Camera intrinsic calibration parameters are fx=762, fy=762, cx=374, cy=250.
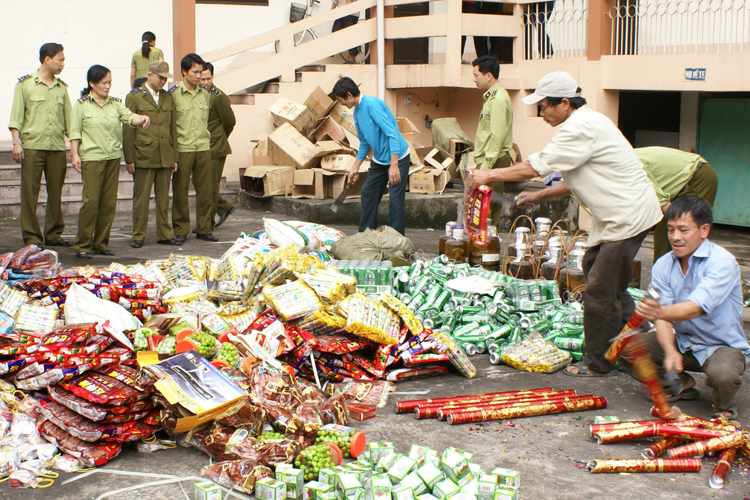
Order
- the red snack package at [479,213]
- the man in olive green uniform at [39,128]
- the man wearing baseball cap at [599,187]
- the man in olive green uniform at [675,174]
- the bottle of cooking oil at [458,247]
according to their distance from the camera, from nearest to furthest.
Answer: the man wearing baseball cap at [599,187] < the man in olive green uniform at [675,174] < the red snack package at [479,213] < the bottle of cooking oil at [458,247] < the man in olive green uniform at [39,128]

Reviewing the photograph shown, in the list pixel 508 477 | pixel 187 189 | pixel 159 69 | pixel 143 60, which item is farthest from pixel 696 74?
pixel 508 477

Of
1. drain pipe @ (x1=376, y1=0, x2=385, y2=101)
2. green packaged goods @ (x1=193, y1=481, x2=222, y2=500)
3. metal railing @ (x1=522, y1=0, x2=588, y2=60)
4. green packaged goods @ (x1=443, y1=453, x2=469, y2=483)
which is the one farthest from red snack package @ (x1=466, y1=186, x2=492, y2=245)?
drain pipe @ (x1=376, y1=0, x2=385, y2=101)

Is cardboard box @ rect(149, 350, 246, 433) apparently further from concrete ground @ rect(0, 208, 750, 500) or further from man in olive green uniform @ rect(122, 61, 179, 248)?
man in olive green uniform @ rect(122, 61, 179, 248)

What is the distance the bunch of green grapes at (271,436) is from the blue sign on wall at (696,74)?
9.29m

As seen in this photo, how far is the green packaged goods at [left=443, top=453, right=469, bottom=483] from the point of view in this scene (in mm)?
3342

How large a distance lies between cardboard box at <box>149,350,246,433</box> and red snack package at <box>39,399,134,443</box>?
271mm

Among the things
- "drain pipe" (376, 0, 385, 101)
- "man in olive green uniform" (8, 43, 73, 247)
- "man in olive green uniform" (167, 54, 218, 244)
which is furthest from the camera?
"drain pipe" (376, 0, 385, 101)

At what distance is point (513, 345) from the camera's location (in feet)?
17.3

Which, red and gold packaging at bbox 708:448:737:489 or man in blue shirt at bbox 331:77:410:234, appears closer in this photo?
red and gold packaging at bbox 708:448:737:489

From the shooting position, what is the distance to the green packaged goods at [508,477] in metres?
3.28

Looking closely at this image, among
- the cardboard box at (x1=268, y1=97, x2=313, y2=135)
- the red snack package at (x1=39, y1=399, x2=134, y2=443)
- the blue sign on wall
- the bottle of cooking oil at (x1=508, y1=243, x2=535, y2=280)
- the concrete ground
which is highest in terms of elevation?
the blue sign on wall

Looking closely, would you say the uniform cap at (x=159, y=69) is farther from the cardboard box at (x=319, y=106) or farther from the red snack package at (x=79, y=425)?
the red snack package at (x=79, y=425)

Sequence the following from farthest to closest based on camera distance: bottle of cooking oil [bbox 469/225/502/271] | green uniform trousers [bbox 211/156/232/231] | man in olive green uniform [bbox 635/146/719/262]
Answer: green uniform trousers [bbox 211/156/232/231] < bottle of cooking oil [bbox 469/225/502/271] < man in olive green uniform [bbox 635/146/719/262]

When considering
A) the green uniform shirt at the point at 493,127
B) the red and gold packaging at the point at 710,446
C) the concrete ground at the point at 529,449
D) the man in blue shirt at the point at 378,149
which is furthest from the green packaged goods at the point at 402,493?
the green uniform shirt at the point at 493,127
